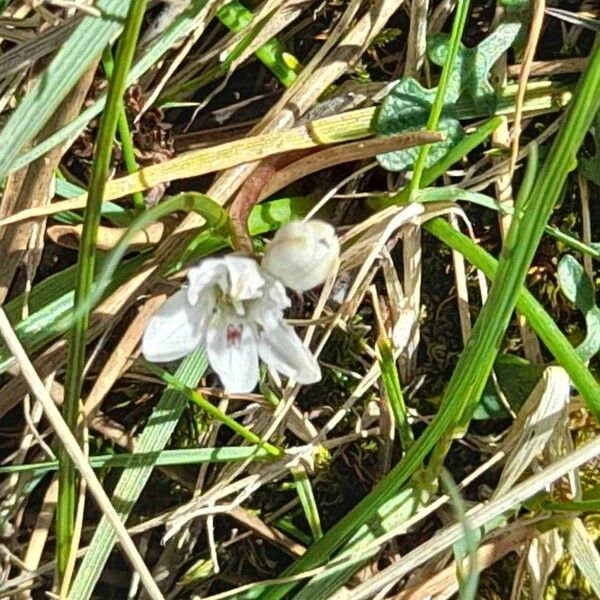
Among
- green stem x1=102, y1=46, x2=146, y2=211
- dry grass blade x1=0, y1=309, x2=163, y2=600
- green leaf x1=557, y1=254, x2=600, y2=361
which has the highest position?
green stem x1=102, y1=46, x2=146, y2=211

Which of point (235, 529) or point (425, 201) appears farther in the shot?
point (235, 529)

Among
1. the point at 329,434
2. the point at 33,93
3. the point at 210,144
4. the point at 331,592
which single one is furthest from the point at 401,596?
the point at 33,93

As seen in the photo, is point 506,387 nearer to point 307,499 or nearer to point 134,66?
point 307,499

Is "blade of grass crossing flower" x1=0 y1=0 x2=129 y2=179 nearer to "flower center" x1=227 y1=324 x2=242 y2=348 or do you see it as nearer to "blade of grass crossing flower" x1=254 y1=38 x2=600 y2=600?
"flower center" x1=227 y1=324 x2=242 y2=348

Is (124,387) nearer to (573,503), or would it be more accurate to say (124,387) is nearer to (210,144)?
(210,144)

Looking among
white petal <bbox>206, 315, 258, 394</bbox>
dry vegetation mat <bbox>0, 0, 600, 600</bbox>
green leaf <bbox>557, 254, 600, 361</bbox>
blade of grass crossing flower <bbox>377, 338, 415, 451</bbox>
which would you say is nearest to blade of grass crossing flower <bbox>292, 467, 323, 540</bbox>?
dry vegetation mat <bbox>0, 0, 600, 600</bbox>

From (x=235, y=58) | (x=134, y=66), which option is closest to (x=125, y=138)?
(x=134, y=66)

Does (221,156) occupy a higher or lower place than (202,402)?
higher
